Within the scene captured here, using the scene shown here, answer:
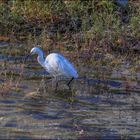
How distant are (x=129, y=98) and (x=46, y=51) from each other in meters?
3.31

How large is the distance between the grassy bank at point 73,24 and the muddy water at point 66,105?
1203 millimetres

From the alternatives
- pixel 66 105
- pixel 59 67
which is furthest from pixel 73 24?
pixel 66 105

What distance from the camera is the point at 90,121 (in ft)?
29.5

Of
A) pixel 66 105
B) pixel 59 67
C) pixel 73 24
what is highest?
pixel 73 24

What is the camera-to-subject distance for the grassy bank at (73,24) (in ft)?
43.6

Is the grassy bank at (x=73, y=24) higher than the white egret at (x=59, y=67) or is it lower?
higher

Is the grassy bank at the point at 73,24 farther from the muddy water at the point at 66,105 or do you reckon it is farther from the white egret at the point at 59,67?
the white egret at the point at 59,67

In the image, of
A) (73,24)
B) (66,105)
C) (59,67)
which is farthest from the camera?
(73,24)

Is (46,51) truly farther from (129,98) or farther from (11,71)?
(129,98)

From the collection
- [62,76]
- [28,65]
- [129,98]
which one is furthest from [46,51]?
[129,98]

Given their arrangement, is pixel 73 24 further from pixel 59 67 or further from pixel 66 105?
pixel 66 105

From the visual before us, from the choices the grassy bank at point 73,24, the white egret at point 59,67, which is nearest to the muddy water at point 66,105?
the white egret at point 59,67

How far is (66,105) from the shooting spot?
386 inches

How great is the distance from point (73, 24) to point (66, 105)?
4.73 metres
